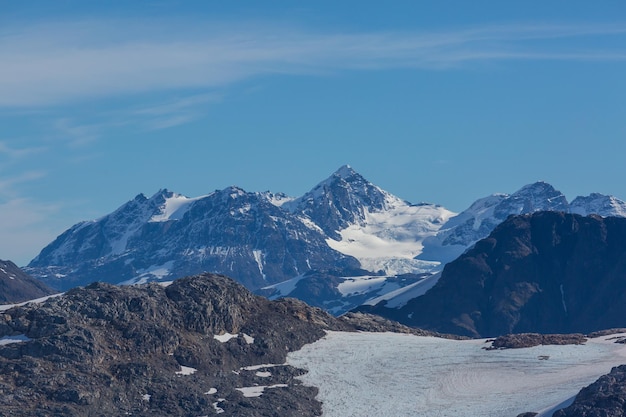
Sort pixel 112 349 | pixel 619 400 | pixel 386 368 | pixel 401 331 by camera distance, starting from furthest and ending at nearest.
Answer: pixel 401 331 < pixel 386 368 < pixel 112 349 < pixel 619 400

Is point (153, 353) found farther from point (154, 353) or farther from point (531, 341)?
point (531, 341)

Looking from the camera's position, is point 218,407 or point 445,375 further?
point 445,375

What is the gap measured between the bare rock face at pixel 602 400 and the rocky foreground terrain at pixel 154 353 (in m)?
29.6

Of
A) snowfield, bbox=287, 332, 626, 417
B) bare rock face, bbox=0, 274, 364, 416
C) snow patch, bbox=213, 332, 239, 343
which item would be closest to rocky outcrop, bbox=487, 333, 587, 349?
snowfield, bbox=287, 332, 626, 417

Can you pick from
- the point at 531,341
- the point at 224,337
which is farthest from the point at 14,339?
the point at 531,341

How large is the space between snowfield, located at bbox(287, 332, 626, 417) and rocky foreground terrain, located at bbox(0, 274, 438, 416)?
4.02 m

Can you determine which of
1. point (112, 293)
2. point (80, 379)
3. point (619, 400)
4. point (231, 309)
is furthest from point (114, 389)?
point (619, 400)

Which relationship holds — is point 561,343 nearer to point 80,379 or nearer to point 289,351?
point 289,351

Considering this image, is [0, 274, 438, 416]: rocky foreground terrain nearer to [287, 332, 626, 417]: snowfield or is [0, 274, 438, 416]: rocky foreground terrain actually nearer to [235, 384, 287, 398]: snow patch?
[235, 384, 287, 398]: snow patch

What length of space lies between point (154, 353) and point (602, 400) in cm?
5070

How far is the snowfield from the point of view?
147 meters

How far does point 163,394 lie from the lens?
144375 mm

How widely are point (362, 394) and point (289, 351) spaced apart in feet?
56.4

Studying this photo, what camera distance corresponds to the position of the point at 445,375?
526 ft
